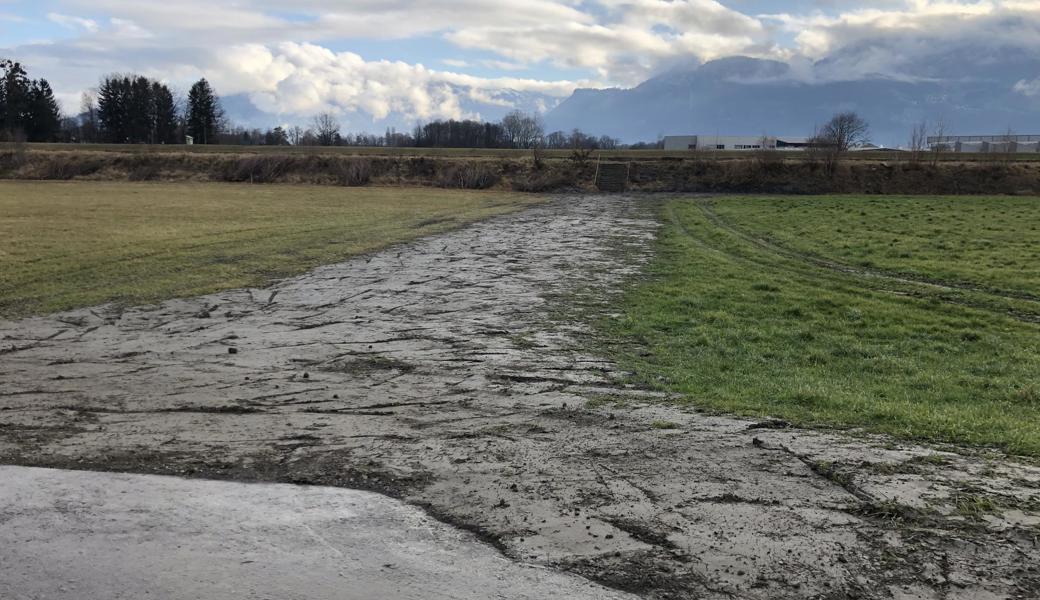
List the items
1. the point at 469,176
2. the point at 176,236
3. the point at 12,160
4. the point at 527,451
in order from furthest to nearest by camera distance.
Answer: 1. the point at 12,160
2. the point at 469,176
3. the point at 176,236
4. the point at 527,451

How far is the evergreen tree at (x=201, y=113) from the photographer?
100875 millimetres

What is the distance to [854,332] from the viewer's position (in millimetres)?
10086

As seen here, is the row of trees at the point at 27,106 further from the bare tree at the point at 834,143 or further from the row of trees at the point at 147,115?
the bare tree at the point at 834,143

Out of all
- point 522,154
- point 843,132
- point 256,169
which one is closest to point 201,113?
point 256,169

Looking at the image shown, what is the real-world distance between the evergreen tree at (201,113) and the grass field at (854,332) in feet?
319

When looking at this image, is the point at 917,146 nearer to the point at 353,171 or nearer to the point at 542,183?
the point at 542,183

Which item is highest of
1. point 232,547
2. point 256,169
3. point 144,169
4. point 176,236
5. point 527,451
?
point 256,169

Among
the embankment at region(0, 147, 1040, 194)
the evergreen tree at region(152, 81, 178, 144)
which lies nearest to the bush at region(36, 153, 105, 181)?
the embankment at region(0, 147, 1040, 194)

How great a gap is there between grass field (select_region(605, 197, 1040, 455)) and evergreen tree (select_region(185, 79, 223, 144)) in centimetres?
9738

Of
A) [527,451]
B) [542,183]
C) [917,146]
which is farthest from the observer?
[917,146]

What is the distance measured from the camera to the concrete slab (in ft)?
12.5

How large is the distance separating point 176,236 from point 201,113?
91.4 m

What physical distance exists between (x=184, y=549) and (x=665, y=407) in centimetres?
422

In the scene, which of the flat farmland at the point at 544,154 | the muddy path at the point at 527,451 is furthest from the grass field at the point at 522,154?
the muddy path at the point at 527,451
